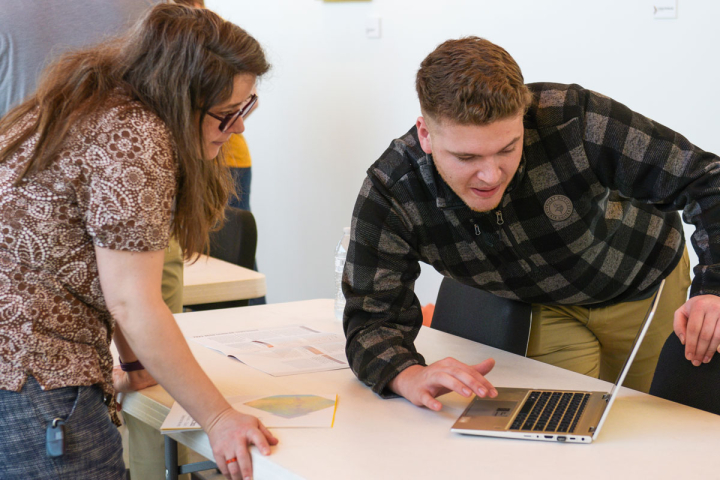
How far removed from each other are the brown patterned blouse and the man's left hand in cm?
86

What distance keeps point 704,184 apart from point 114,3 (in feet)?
5.39

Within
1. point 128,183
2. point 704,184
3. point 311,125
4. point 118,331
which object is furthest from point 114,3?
point 311,125

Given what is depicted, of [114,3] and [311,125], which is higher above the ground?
[114,3]

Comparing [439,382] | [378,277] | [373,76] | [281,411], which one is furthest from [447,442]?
[373,76]

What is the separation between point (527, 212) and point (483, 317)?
1.25 feet

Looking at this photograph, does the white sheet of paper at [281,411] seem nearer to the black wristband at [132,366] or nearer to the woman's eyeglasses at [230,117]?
the black wristband at [132,366]

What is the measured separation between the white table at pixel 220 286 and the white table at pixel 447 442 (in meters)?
0.80

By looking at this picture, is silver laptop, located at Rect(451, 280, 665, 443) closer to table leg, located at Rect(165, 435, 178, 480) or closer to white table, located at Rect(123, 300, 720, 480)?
white table, located at Rect(123, 300, 720, 480)

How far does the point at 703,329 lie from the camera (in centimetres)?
120

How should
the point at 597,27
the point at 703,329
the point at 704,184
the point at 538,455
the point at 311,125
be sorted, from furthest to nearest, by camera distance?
the point at 311,125, the point at 597,27, the point at 704,184, the point at 703,329, the point at 538,455

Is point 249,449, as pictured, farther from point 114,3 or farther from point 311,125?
point 311,125

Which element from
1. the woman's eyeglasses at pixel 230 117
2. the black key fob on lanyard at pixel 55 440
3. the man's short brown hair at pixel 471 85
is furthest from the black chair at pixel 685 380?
the black key fob on lanyard at pixel 55 440

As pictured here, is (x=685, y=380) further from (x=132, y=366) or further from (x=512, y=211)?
(x=132, y=366)

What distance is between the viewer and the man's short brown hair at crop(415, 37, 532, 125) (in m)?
1.27
